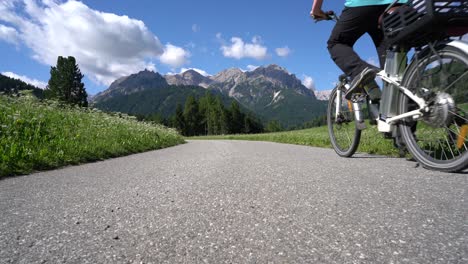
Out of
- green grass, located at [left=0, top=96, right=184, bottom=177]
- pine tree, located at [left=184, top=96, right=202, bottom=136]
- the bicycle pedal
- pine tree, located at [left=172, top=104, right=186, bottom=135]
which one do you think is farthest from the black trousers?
pine tree, located at [left=184, top=96, right=202, bottom=136]

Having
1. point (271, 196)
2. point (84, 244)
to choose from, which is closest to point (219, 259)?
point (84, 244)

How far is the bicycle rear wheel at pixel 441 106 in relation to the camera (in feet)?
8.55

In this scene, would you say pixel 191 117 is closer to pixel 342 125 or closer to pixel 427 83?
pixel 342 125

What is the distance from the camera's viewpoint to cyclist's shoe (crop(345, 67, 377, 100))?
3592 mm

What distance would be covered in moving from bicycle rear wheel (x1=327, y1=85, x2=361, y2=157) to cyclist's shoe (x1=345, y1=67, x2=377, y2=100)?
2.19 feet

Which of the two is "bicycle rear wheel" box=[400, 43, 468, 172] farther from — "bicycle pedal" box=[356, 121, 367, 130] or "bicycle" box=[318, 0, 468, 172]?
"bicycle pedal" box=[356, 121, 367, 130]

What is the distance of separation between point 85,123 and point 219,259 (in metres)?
8.12

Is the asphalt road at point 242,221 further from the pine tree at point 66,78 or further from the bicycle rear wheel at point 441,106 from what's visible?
the pine tree at point 66,78

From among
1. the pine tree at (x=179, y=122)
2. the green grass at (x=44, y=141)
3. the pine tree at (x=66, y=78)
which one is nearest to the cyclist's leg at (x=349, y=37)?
the green grass at (x=44, y=141)

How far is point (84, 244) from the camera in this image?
1.22 metres

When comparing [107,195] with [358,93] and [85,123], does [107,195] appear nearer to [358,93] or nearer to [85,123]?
[358,93]

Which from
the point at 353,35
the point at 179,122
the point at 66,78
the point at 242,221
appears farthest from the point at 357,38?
the point at 179,122

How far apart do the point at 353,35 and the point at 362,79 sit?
2.15 ft

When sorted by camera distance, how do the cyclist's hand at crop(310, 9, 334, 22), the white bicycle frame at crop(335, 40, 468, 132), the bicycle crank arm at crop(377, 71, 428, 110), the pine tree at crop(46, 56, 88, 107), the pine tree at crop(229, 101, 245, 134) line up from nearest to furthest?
the bicycle crank arm at crop(377, 71, 428, 110), the white bicycle frame at crop(335, 40, 468, 132), the cyclist's hand at crop(310, 9, 334, 22), the pine tree at crop(46, 56, 88, 107), the pine tree at crop(229, 101, 245, 134)
